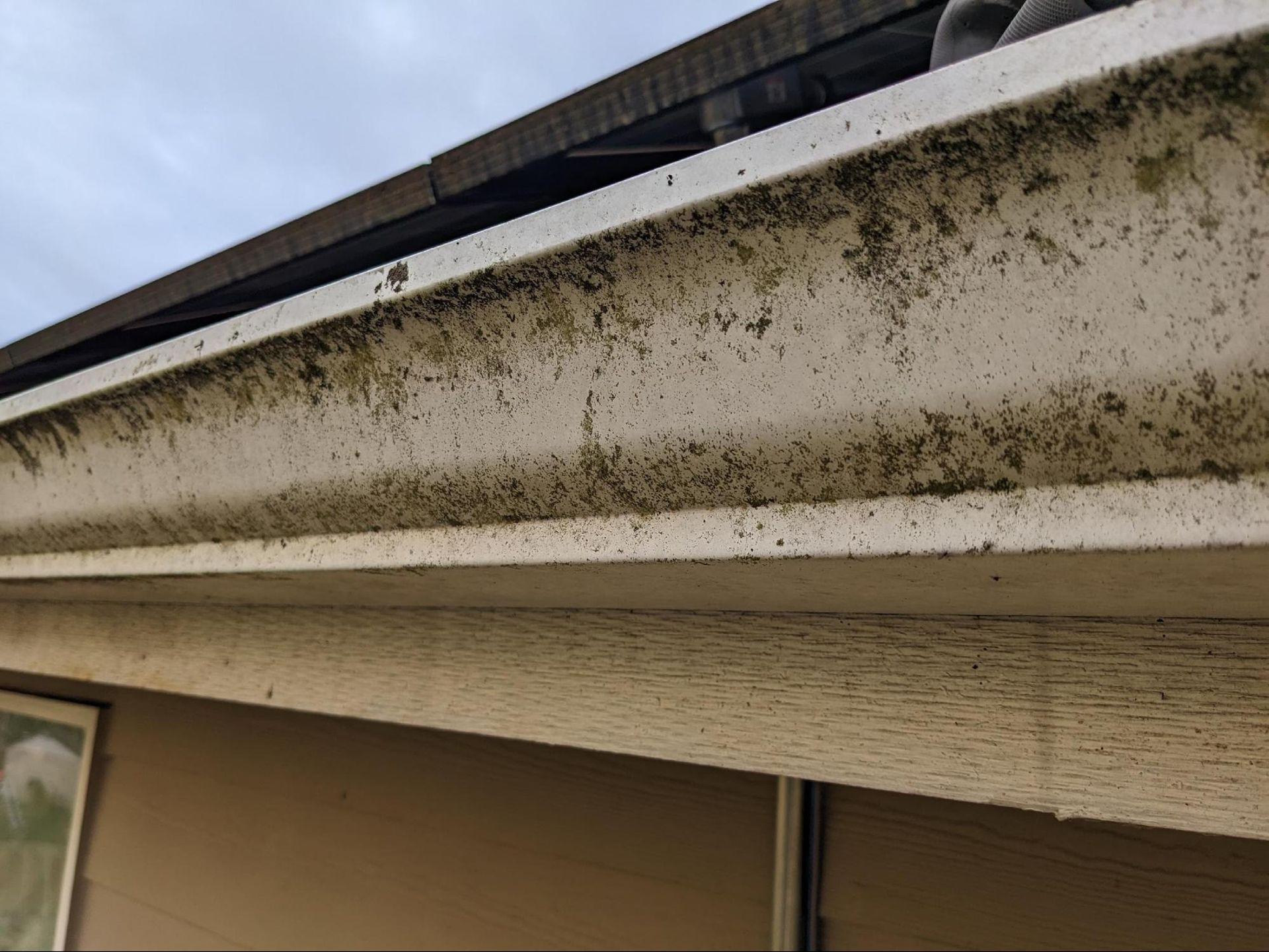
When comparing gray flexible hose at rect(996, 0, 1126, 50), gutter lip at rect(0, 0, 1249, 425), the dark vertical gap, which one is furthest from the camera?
the dark vertical gap

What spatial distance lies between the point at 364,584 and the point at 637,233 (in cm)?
39

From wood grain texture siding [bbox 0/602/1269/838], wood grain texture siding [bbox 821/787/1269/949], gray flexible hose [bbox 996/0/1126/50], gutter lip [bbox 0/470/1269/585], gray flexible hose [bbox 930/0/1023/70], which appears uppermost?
gray flexible hose [bbox 930/0/1023/70]

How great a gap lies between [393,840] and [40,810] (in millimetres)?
1137

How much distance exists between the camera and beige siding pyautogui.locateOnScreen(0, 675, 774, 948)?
1.16 m

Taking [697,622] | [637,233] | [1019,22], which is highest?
[1019,22]

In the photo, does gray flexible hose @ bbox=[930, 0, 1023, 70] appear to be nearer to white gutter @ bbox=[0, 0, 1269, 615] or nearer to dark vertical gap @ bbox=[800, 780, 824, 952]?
white gutter @ bbox=[0, 0, 1269, 615]

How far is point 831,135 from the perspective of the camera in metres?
0.38

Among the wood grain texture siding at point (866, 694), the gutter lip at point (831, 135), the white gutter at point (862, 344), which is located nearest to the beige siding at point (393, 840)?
the wood grain texture siding at point (866, 694)

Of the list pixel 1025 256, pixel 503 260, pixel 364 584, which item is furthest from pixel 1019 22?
pixel 364 584

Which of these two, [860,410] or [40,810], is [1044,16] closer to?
[860,410]

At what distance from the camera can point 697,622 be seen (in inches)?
25.0

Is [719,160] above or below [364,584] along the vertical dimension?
above

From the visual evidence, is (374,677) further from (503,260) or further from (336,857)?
(336,857)

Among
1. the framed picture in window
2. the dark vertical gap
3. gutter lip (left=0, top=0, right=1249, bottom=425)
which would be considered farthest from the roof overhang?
the framed picture in window
